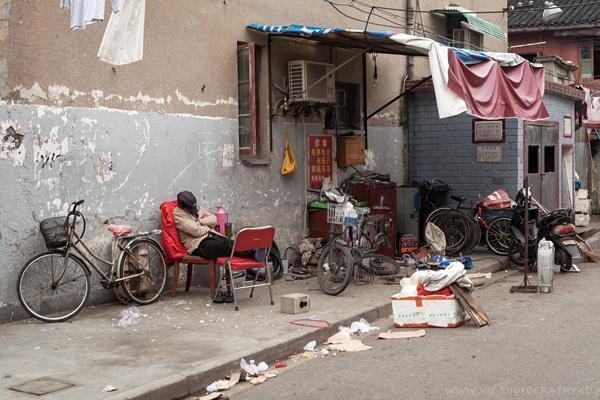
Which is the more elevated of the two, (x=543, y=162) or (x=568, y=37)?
(x=568, y=37)

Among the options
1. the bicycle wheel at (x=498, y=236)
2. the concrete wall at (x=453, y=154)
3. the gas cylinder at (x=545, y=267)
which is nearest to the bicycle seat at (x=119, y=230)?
the gas cylinder at (x=545, y=267)

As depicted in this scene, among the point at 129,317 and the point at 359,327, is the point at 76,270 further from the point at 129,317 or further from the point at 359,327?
the point at 359,327

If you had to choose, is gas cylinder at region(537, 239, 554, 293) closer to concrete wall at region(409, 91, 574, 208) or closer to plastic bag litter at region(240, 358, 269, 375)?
concrete wall at region(409, 91, 574, 208)

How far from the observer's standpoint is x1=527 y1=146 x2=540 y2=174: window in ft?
54.6

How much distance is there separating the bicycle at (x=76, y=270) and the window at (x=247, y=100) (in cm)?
235

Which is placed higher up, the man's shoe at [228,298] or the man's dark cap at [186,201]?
the man's dark cap at [186,201]

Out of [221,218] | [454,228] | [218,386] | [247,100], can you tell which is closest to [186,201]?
[221,218]

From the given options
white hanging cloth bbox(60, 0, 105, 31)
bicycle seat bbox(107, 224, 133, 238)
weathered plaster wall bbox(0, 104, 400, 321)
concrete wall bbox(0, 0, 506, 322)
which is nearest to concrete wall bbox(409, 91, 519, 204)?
concrete wall bbox(0, 0, 506, 322)

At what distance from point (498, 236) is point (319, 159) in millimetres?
3711

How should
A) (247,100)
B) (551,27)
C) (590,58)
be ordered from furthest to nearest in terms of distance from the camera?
(590,58), (551,27), (247,100)

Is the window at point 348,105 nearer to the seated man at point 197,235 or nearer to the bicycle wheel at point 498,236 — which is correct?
the bicycle wheel at point 498,236

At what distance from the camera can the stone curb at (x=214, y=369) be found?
581cm

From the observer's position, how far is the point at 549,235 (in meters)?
12.4

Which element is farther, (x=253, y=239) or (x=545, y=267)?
(x=545, y=267)
